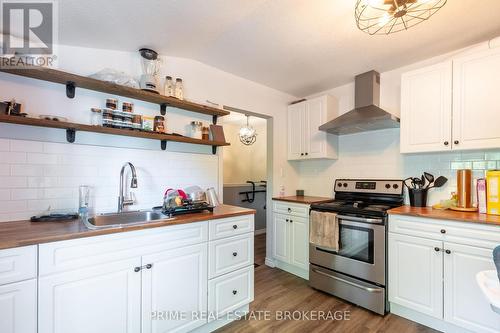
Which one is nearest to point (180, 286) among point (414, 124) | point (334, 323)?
point (334, 323)

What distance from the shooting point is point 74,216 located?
5.36 ft

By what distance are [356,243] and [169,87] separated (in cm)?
230

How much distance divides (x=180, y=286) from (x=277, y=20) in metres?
2.05

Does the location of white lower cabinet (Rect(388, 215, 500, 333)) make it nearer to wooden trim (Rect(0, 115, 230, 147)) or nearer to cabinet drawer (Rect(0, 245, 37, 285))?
wooden trim (Rect(0, 115, 230, 147))

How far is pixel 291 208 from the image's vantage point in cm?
289

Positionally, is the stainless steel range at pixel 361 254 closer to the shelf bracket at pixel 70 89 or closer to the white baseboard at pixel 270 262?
the white baseboard at pixel 270 262

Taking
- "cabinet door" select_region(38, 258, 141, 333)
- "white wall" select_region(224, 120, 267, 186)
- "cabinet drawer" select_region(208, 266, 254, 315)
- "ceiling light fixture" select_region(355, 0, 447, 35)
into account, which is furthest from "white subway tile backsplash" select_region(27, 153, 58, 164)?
"white wall" select_region(224, 120, 267, 186)

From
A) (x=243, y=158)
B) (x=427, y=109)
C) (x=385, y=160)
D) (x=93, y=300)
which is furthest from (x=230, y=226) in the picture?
(x=243, y=158)

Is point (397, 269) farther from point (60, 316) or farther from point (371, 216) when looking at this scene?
point (60, 316)

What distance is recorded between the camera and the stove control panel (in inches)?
99.2

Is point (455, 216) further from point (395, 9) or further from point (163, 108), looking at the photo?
point (163, 108)

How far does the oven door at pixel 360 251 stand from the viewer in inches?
82.4

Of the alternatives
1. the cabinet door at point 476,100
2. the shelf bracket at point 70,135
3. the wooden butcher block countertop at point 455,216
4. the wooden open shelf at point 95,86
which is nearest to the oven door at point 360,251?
the wooden butcher block countertop at point 455,216

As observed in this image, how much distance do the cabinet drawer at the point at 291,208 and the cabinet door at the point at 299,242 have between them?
6 cm
